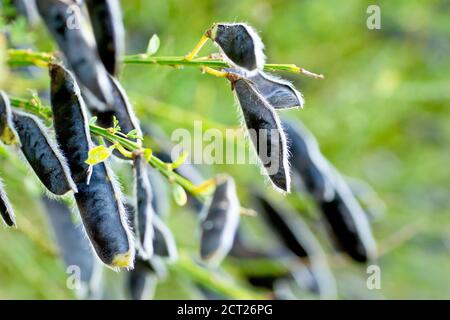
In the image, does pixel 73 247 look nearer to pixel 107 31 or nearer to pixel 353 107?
pixel 107 31

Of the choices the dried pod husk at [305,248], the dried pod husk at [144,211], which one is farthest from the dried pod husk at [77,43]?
the dried pod husk at [305,248]

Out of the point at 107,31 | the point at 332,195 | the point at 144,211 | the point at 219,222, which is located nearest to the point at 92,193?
the point at 144,211

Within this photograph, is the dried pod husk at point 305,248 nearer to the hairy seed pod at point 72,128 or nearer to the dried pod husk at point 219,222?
the dried pod husk at point 219,222

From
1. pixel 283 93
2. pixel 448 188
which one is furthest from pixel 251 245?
pixel 448 188

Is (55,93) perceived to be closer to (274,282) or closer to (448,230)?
(274,282)
